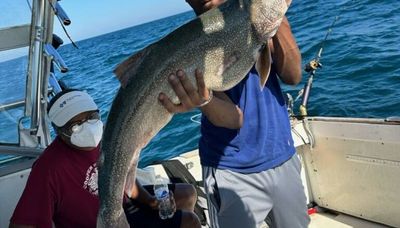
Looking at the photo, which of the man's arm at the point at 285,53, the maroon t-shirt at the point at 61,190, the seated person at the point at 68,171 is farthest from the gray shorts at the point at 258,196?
the maroon t-shirt at the point at 61,190

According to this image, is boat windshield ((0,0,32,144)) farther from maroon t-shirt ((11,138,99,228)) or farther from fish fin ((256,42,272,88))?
fish fin ((256,42,272,88))

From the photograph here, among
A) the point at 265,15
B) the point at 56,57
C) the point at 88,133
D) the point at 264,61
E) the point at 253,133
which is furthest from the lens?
the point at 56,57

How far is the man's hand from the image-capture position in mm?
2219

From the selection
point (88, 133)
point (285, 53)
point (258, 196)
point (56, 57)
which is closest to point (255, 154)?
point (258, 196)

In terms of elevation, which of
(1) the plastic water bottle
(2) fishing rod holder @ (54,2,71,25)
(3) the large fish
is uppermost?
(2) fishing rod holder @ (54,2,71,25)

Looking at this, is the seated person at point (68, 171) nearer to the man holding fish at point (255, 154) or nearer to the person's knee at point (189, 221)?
the person's knee at point (189, 221)

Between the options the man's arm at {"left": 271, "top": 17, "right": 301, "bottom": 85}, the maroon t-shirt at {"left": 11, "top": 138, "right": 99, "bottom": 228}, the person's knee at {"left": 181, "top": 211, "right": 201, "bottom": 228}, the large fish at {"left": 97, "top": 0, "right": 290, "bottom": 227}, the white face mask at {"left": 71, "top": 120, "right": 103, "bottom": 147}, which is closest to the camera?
the large fish at {"left": 97, "top": 0, "right": 290, "bottom": 227}

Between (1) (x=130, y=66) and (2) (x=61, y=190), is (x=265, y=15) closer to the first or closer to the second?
(1) (x=130, y=66)

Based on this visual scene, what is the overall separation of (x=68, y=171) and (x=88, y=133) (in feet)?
1.28

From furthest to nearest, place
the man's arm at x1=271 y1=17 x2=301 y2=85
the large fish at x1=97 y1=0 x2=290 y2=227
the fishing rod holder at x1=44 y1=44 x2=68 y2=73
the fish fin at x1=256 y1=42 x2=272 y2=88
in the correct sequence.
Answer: the fishing rod holder at x1=44 y1=44 x2=68 y2=73, the man's arm at x1=271 y1=17 x2=301 y2=85, the fish fin at x1=256 y1=42 x2=272 y2=88, the large fish at x1=97 y1=0 x2=290 y2=227

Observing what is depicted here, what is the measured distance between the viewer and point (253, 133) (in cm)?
279

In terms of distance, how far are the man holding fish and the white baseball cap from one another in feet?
4.40

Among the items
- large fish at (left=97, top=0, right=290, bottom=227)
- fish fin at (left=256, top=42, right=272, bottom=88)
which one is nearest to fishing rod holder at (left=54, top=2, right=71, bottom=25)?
large fish at (left=97, top=0, right=290, bottom=227)

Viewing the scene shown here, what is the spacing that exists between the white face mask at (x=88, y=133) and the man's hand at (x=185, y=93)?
1.64 metres
